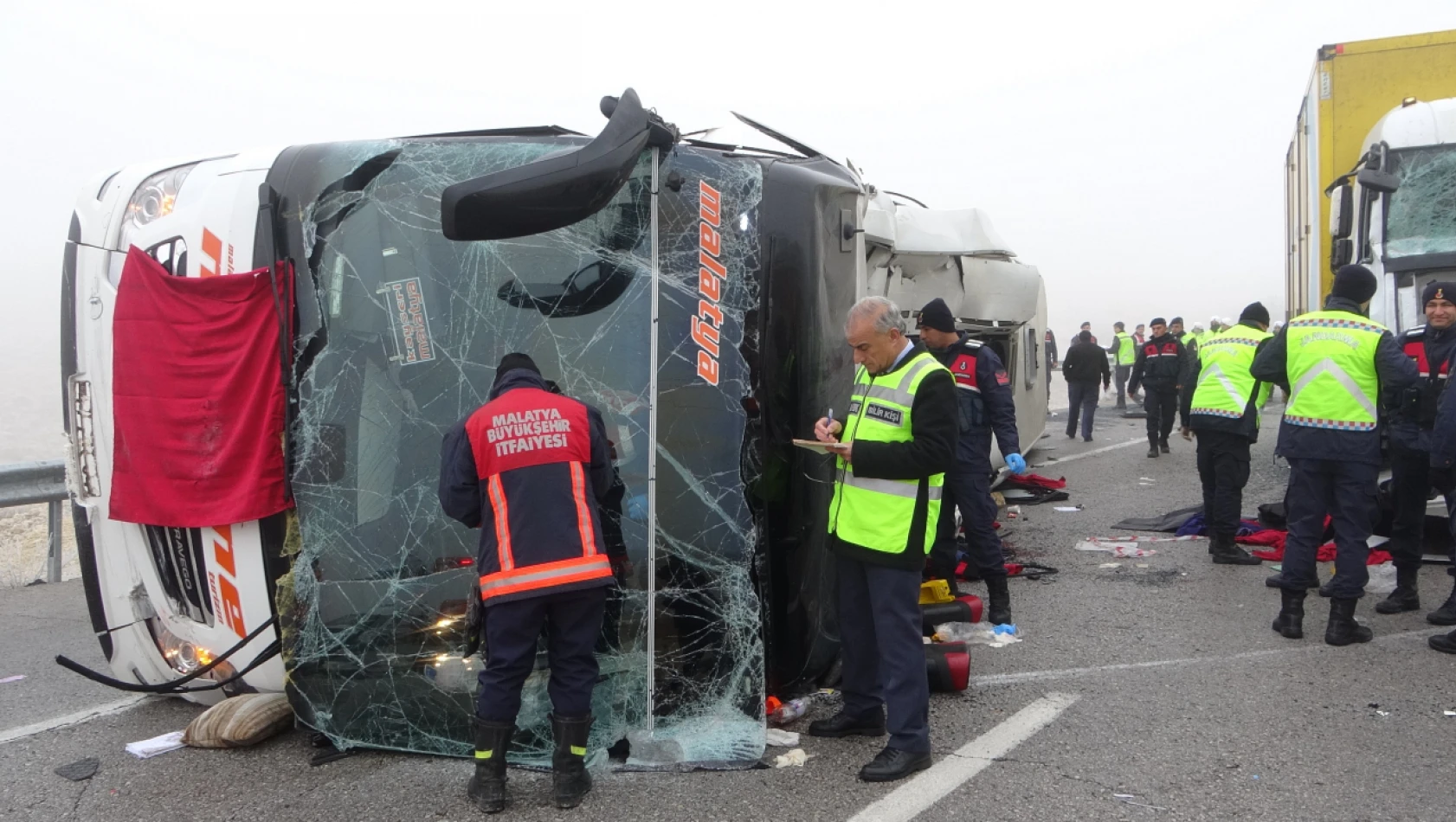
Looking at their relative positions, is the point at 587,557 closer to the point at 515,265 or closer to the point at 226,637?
the point at 515,265

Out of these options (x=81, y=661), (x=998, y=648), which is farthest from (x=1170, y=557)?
(x=81, y=661)

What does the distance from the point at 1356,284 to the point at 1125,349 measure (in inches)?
658

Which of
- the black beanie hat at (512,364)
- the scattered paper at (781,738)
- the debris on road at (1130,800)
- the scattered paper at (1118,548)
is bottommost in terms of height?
the scattered paper at (1118,548)

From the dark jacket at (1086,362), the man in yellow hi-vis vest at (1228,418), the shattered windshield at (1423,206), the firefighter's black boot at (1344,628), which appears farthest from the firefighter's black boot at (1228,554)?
the dark jacket at (1086,362)

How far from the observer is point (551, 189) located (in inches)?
132

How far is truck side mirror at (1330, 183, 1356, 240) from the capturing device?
787cm

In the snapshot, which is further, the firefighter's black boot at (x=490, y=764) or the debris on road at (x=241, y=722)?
the debris on road at (x=241, y=722)

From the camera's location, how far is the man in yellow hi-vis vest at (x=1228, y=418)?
6844 mm

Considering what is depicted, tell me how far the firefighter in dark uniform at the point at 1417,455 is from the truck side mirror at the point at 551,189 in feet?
13.6

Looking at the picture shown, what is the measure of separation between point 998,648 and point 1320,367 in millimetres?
2119

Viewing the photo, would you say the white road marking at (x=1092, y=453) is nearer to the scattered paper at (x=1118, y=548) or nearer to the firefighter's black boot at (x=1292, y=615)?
the scattered paper at (x=1118, y=548)

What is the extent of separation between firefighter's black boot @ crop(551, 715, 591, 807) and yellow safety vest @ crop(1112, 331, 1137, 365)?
1948 cm

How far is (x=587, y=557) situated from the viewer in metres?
3.40

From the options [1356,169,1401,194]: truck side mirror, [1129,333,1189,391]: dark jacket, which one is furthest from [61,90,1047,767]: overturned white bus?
[1129,333,1189,391]: dark jacket
